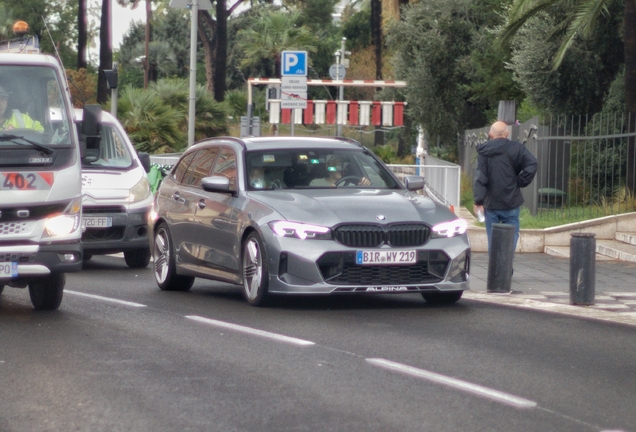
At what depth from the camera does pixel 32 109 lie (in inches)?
445

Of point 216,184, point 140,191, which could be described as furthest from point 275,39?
point 216,184

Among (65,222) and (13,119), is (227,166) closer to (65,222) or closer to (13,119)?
(65,222)

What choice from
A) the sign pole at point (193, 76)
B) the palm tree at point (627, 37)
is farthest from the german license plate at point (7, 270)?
the sign pole at point (193, 76)

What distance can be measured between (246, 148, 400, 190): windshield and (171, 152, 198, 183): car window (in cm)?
148

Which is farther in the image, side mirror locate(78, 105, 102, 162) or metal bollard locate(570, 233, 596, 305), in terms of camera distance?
metal bollard locate(570, 233, 596, 305)

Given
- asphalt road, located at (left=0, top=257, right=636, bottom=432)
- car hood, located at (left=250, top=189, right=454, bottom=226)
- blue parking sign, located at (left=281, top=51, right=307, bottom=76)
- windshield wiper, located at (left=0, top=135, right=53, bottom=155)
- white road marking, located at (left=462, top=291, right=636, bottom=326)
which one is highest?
blue parking sign, located at (left=281, top=51, right=307, bottom=76)

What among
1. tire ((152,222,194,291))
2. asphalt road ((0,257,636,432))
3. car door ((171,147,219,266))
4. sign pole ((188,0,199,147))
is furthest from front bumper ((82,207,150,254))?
sign pole ((188,0,199,147))

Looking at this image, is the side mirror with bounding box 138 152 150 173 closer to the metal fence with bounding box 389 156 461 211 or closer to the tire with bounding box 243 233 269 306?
the metal fence with bounding box 389 156 461 211

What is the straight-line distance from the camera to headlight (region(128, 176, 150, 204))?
1652cm

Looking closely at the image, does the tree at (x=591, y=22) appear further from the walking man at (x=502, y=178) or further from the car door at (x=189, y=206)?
the car door at (x=189, y=206)

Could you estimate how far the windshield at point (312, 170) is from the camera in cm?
1222

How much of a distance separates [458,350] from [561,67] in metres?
16.3

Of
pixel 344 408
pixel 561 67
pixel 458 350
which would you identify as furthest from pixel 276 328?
→ pixel 561 67

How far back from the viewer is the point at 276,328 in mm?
10094
